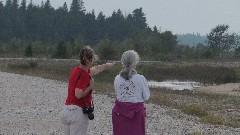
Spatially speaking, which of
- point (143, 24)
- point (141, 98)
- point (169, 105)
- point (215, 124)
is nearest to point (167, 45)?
point (143, 24)

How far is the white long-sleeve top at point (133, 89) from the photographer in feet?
20.1

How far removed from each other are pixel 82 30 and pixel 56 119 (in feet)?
331

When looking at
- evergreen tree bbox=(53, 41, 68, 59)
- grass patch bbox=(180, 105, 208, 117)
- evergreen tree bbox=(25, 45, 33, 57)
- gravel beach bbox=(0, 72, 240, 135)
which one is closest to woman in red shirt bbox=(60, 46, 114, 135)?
gravel beach bbox=(0, 72, 240, 135)

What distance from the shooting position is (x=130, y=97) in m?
6.16

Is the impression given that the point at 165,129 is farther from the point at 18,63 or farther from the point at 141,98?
the point at 18,63

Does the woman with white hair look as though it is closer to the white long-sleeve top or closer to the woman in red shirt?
the white long-sleeve top

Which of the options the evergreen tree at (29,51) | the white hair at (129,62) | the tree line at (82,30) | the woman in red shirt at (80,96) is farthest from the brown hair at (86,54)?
the tree line at (82,30)

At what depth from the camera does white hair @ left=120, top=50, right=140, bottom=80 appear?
236 inches

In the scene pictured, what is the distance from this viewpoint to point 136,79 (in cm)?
611

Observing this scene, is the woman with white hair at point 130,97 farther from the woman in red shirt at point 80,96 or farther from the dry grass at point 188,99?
the dry grass at point 188,99

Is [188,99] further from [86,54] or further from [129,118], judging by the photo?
[86,54]

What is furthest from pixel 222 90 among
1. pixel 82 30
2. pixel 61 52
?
pixel 82 30

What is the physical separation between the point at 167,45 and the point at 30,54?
116 ft

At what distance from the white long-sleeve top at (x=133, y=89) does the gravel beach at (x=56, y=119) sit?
18.7ft
